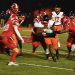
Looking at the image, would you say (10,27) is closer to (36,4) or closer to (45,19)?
(45,19)

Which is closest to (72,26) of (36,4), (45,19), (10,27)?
(45,19)

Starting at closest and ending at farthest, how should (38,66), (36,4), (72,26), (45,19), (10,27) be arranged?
1. (38,66)
2. (10,27)
3. (45,19)
4. (72,26)
5. (36,4)

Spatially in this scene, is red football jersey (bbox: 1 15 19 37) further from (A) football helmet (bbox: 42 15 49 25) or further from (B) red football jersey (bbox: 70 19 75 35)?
(B) red football jersey (bbox: 70 19 75 35)

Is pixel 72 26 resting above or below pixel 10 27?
below

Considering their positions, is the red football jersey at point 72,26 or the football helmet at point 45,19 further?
the red football jersey at point 72,26

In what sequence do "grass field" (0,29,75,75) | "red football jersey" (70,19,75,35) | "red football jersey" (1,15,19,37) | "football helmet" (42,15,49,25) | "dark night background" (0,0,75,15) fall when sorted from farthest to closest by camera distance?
"dark night background" (0,0,75,15)
"red football jersey" (70,19,75,35)
"football helmet" (42,15,49,25)
"red football jersey" (1,15,19,37)
"grass field" (0,29,75,75)

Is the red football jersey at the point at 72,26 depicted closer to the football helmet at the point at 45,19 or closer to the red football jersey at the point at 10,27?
the football helmet at the point at 45,19

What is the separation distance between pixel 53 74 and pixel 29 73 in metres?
0.66

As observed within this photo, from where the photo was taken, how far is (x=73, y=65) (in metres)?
7.86

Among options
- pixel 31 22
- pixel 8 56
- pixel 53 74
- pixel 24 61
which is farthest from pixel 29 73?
pixel 31 22

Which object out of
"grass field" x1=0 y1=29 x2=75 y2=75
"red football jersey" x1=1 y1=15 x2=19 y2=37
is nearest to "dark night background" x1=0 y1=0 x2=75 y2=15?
"grass field" x1=0 y1=29 x2=75 y2=75

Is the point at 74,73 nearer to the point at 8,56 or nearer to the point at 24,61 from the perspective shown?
the point at 24,61

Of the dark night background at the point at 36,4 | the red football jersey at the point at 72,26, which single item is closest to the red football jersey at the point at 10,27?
the red football jersey at the point at 72,26

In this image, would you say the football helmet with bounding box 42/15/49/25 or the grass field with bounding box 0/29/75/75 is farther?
the football helmet with bounding box 42/15/49/25
